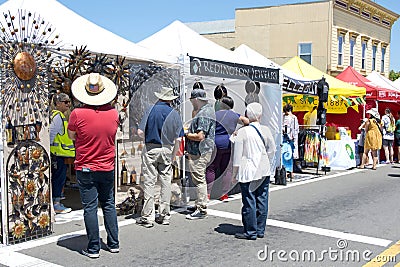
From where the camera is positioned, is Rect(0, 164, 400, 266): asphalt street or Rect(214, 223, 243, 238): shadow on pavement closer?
Rect(0, 164, 400, 266): asphalt street

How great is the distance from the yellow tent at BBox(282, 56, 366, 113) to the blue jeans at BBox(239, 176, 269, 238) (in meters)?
8.75

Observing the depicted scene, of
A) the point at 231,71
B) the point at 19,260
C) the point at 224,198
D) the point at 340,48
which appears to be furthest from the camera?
the point at 340,48

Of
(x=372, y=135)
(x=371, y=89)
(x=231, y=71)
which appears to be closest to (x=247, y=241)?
(x=231, y=71)

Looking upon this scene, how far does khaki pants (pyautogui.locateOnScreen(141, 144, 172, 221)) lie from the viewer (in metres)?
6.87

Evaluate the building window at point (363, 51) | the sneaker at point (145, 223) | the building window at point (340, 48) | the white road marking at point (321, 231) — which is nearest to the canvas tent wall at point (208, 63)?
the white road marking at point (321, 231)

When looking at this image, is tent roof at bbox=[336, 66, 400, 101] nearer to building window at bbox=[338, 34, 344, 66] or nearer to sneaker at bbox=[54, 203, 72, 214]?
building window at bbox=[338, 34, 344, 66]

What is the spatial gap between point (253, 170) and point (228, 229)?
1.19m

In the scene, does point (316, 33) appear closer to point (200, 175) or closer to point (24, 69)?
point (200, 175)

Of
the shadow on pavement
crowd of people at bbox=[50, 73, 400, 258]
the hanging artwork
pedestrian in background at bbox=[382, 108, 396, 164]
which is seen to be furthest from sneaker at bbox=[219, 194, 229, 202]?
pedestrian in background at bbox=[382, 108, 396, 164]

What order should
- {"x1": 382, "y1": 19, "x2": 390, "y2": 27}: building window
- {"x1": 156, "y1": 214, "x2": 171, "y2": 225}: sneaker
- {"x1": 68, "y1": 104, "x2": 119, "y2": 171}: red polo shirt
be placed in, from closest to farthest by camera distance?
{"x1": 68, "y1": 104, "x2": 119, "y2": 171}: red polo shirt
{"x1": 156, "y1": 214, "x2": 171, "y2": 225}: sneaker
{"x1": 382, "y1": 19, "x2": 390, "y2": 27}: building window

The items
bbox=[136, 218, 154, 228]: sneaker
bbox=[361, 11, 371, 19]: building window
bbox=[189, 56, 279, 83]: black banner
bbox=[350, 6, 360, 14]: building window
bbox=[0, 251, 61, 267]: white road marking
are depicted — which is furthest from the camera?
bbox=[361, 11, 371, 19]: building window

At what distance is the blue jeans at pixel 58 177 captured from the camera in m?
7.64

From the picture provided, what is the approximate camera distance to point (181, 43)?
404 inches

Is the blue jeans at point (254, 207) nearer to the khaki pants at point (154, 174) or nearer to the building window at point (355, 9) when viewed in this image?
the khaki pants at point (154, 174)
